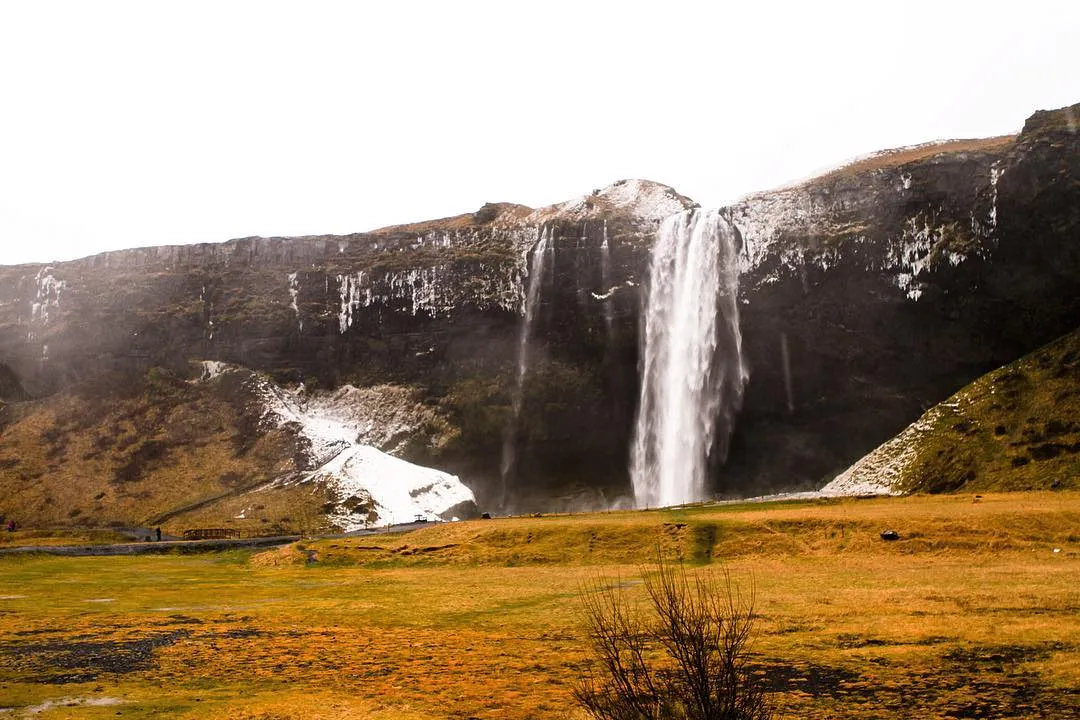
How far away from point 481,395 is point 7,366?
59301 millimetres

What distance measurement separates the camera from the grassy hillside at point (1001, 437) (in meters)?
52.0

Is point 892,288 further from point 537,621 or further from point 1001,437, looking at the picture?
point 537,621

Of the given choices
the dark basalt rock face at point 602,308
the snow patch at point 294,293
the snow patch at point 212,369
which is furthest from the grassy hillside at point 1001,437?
the snow patch at point 212,369

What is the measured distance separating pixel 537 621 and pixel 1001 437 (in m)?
47.9

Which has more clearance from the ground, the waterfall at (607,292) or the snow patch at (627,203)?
the snow patch at (627,203)

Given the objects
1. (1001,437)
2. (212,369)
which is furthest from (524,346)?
(1001,437)

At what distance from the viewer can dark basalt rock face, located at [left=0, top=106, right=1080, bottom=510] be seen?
69438mm

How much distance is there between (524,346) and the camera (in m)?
88.4

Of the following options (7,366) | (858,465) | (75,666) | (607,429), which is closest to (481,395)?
(607,429)

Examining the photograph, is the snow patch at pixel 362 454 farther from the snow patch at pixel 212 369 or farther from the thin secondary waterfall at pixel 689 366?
the thin secondary waterfall at pixel 689 366

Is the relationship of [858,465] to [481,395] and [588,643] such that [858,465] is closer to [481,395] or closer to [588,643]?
[481,395]

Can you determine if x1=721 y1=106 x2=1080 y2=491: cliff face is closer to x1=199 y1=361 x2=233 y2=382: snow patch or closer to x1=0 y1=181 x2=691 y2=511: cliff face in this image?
x1=0 y1=181 x2=691 y2=511: cliff face

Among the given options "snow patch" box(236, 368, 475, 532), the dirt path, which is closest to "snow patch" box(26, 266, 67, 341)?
"snow patch" box(236, 368, 475, 532)

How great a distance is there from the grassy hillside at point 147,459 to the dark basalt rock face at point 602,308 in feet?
19.1
